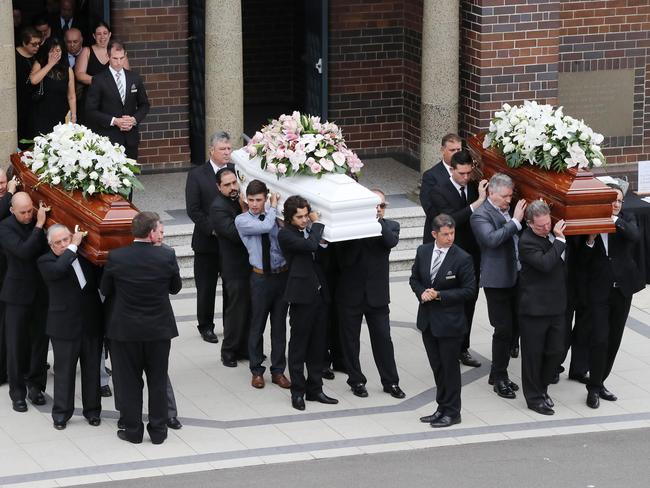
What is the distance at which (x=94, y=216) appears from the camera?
12.2 m

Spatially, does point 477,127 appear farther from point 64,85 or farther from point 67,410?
point 67,410

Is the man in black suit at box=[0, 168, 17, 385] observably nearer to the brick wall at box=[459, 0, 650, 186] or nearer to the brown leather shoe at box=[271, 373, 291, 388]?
the brown leather shoe at box=[271, 373, 291, 388]

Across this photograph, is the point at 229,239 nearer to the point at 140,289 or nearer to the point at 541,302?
the point at 140,289

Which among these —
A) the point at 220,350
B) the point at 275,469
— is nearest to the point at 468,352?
the point at 220,350

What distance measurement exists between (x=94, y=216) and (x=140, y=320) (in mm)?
873

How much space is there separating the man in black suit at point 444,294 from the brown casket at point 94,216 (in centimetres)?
219

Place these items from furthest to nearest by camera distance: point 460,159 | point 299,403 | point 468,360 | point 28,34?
1. point 28,34
2. point 468,360
3. point 460,159
4. point 299,403

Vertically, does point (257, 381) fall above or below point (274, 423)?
above

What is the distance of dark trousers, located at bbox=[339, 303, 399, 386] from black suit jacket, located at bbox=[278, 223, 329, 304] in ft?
1.41

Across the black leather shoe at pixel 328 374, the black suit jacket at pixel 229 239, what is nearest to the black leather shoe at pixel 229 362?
the black suit jacket at pixel 229 239

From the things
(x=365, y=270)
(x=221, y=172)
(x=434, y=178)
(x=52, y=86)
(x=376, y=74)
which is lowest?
(x=365, y=270)

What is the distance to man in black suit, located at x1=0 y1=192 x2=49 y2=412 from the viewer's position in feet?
41.4

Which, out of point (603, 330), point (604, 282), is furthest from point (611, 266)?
point (603, 330)

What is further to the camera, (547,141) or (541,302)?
(547,141)
